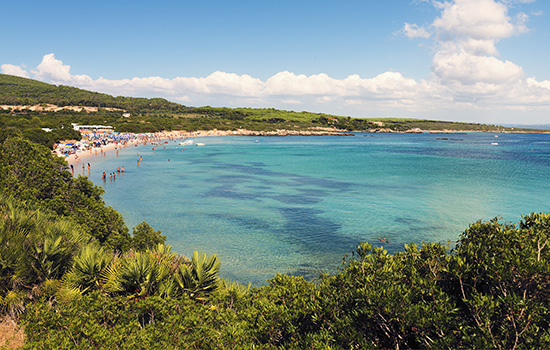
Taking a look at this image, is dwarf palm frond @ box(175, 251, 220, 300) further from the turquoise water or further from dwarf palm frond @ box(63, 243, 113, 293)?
the turquoise water

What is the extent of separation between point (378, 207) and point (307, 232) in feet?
38.6

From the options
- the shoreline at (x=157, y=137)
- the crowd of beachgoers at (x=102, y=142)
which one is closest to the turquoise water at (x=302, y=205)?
the crowd of beachgoers at (x=102, y=142)

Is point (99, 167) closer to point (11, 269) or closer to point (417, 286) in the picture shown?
point (11, 269)

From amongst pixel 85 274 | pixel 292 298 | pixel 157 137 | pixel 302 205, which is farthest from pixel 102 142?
pixel 292 298

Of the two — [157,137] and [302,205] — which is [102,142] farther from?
[302,205]

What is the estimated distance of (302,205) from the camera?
3591 centimetres

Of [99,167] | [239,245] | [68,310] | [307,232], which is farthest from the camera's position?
[99,167]

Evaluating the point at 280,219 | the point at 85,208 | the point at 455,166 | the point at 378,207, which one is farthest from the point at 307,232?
the point at 455,166

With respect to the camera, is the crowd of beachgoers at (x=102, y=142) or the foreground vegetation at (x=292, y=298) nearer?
the foreground vegetation at (x=292, y=298)

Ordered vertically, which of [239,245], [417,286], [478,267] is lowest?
[239,245]

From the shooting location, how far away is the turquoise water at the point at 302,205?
23484 mm

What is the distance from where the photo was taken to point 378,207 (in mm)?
35500

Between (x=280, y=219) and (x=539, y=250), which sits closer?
(x=539, y=250)

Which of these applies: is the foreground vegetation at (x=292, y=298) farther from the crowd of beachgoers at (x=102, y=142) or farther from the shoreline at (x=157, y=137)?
the crowd of beachgoers at (x=102, y=142)
